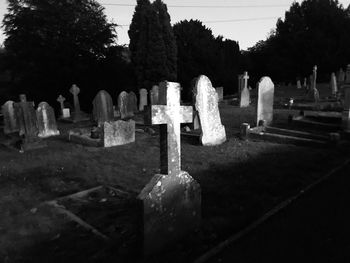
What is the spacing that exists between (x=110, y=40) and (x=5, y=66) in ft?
30.2

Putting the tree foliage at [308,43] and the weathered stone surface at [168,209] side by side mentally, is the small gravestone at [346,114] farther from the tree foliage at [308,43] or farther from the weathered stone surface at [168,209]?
the tree foliage at [308,43]

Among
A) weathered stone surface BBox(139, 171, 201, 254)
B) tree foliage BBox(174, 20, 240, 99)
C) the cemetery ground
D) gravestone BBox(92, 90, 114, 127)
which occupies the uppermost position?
tree foliage BBox(174, 20, 240, 99)

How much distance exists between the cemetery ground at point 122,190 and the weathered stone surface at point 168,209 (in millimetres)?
118

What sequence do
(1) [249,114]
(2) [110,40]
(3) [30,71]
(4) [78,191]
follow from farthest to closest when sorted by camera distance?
(2) [110,40] → (3) [30,71] → (1) [249,114] → (4) [78,191]

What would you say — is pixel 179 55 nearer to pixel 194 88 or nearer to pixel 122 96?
pixel 122 96

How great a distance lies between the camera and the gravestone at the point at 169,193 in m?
3.70

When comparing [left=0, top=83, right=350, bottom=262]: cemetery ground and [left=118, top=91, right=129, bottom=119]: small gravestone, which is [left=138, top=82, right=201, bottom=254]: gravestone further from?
[left=118, top=91, right=129, bottom=119]: small gravestone

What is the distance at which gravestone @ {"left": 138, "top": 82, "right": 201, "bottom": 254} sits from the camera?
3695mm

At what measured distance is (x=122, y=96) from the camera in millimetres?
15320

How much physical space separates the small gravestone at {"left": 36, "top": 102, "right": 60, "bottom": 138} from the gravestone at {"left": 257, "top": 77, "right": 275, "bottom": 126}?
6943mm

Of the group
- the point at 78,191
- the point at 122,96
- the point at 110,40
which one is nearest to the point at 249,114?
the point at 122,96

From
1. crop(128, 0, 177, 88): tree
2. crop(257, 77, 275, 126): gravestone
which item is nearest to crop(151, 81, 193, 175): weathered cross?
crop(257, 77, 275, 126): gravestone

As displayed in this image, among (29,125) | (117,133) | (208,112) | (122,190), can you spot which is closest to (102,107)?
(29,125)

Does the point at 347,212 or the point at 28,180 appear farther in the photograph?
the point at 28,180
